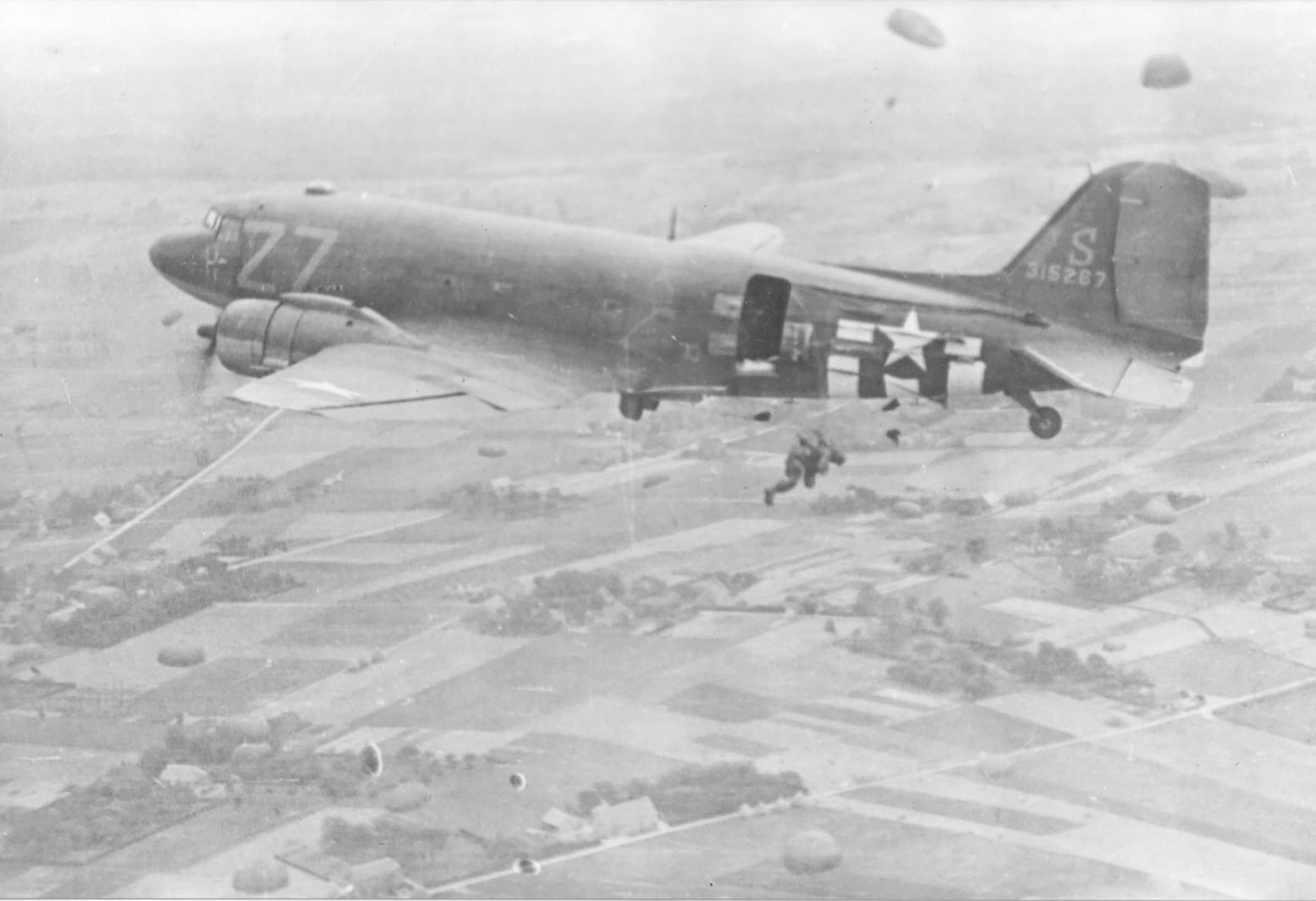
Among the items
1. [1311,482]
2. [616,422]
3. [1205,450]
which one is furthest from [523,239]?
[1311,482]

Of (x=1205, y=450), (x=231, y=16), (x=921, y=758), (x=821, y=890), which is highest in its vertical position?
(x=231, y=16)

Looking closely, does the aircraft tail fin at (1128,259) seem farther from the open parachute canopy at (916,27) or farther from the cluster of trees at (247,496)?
the cluster of trees at (247,496)

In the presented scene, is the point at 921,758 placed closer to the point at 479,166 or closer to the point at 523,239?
the point at 523,239

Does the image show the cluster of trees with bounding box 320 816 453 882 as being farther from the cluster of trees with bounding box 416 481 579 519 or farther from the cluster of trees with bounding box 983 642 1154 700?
the cluster of trees with bounding box 983 642 1154 700

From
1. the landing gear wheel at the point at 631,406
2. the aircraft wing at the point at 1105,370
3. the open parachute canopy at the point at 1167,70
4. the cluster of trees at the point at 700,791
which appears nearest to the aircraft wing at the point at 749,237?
the landing gear wheel at the point at 631,406

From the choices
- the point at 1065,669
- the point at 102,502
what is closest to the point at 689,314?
the point at 1065,669
